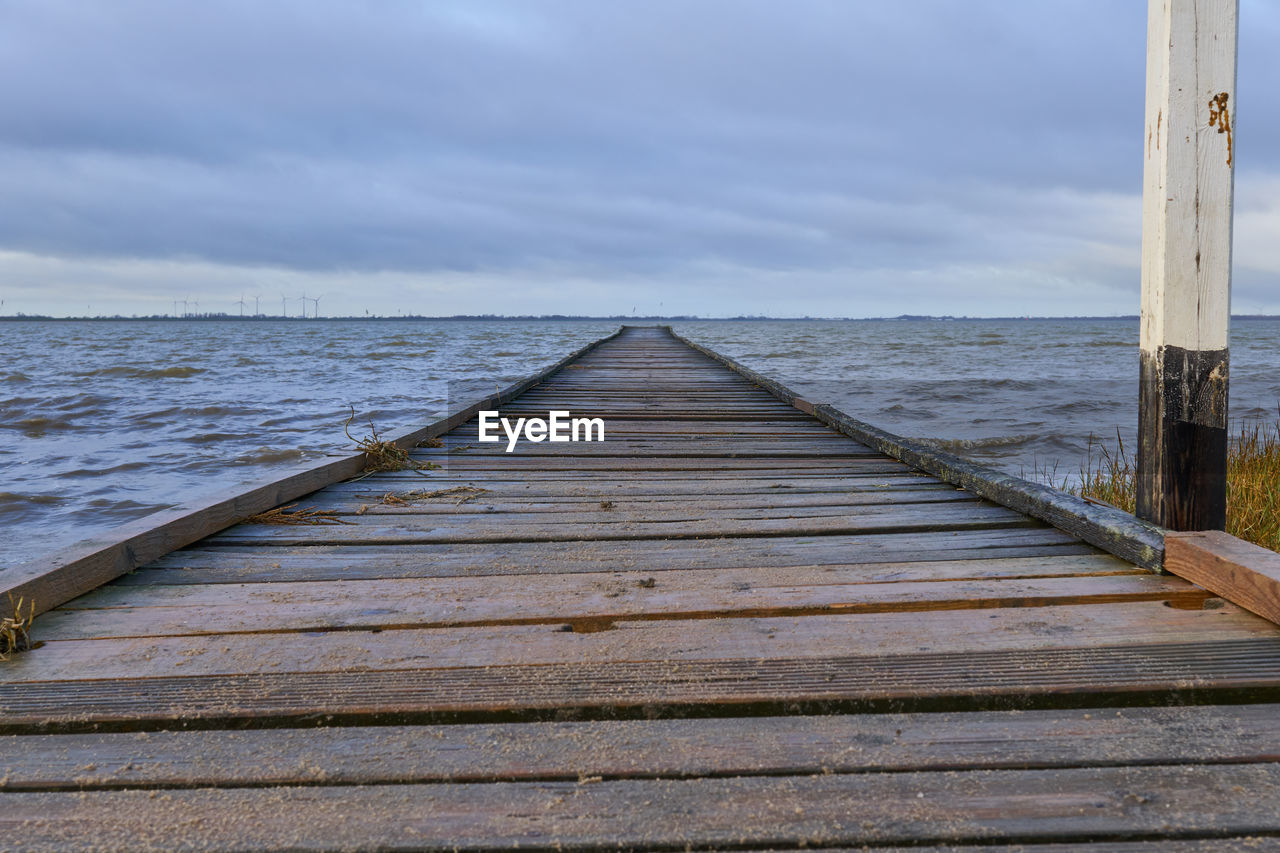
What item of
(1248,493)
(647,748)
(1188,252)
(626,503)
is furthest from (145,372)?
(1188,252)

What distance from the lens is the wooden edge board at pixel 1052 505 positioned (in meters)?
2.21

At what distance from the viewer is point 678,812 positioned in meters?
1.20

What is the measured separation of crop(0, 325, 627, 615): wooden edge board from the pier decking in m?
0.06

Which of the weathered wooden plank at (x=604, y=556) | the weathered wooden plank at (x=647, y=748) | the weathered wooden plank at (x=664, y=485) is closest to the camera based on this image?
the weathered wooden plank at (x=647, y=748)

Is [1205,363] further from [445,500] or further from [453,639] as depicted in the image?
[445,500]

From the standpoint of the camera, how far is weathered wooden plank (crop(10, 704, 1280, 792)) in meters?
1.30

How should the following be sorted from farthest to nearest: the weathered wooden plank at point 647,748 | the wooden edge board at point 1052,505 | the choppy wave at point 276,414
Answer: the choppy wave at point 276,414 → the wooden edge board at point 1052,505 → the weathered wooden plank at point 647,748

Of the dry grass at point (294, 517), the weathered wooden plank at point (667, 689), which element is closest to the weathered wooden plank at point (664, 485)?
the dry grass at point (294, 517)

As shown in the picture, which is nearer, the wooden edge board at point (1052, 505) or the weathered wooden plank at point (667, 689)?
the weathered wooden plank at point (667, 689)

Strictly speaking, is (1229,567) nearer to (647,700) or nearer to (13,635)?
(647,700)

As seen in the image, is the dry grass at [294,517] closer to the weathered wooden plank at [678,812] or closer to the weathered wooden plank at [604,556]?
the weathered wooden plank at [604,556]

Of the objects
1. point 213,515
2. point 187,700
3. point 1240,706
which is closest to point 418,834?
point 187,700

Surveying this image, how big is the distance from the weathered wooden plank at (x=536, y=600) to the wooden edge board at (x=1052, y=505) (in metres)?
0.13

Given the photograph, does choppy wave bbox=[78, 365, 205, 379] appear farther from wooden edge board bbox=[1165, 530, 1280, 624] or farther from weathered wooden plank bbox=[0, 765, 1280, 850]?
wooden edge board bbox=[1165, 530, 1280, 624]
